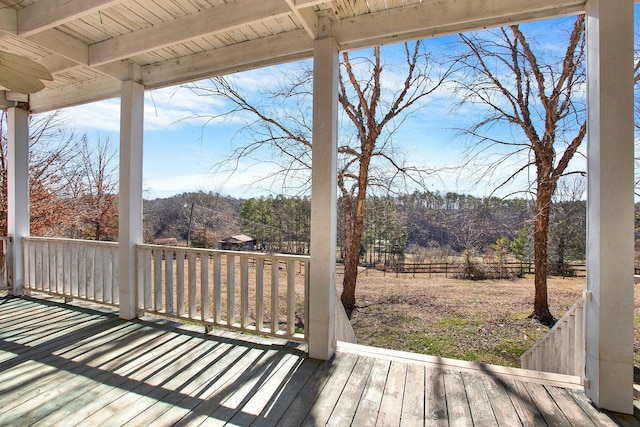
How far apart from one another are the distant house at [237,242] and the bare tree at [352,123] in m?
1.61

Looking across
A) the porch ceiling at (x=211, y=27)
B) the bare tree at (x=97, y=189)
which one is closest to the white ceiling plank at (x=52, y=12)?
Result: the porch ceiling at (x=211, y=27)

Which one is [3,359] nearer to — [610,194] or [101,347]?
[101,347]

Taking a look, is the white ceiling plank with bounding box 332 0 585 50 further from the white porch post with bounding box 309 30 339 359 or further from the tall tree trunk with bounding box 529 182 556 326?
the tall tree trunk with bounding box 529 182 556 326

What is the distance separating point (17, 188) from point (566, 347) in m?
6.57

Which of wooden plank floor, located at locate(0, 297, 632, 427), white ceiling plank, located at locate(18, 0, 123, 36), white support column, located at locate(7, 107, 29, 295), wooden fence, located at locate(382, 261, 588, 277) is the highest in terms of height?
white ceiling plank, located at locate(18, 0, 123, 36)

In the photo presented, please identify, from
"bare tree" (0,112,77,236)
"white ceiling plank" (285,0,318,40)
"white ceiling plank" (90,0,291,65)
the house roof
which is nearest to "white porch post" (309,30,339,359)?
"white ceiling plank" (285,0,318,40)

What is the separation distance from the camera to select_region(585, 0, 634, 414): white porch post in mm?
1886

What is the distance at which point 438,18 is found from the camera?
91.0 inches

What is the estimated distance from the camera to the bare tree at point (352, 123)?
7.37 metres

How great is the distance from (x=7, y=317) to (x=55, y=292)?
24.0 inches

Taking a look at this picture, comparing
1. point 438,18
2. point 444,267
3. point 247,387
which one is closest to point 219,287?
point 247,387

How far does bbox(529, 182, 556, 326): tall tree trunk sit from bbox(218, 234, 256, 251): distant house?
19.6 ft

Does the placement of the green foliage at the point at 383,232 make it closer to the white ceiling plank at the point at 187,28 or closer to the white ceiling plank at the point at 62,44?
the white ceiling plank at the point at 187,28

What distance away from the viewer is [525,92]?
6527mm
